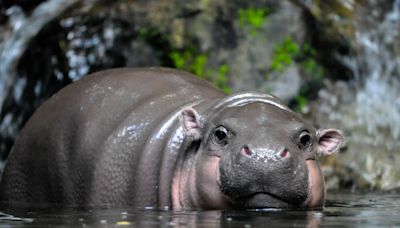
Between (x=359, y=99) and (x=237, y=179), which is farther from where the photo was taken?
(x=359, y=99)

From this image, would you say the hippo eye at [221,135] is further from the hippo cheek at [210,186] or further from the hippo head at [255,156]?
the hippo cheek at [210,186]

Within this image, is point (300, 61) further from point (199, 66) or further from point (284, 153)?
point (284, 153)

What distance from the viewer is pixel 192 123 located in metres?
7.22

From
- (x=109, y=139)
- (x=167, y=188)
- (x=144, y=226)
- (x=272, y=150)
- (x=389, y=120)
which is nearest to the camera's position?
(x=144, y=226)

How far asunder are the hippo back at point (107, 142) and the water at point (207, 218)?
59 centimetres

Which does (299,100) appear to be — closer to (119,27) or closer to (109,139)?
(119,27)

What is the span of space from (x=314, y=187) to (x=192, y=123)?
988 mm

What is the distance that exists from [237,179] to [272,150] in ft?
0.94

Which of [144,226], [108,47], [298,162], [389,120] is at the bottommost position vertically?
[144,226]

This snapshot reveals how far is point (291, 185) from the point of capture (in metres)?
6.57

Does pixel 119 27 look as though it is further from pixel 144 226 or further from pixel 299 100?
pixel 144 226

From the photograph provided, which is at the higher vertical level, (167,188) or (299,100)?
(299,100)

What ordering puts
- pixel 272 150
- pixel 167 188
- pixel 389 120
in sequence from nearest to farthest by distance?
pixel 272 150, pixel 167 188, pixel 389 120

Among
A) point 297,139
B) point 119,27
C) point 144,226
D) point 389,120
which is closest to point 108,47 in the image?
point 119,27
